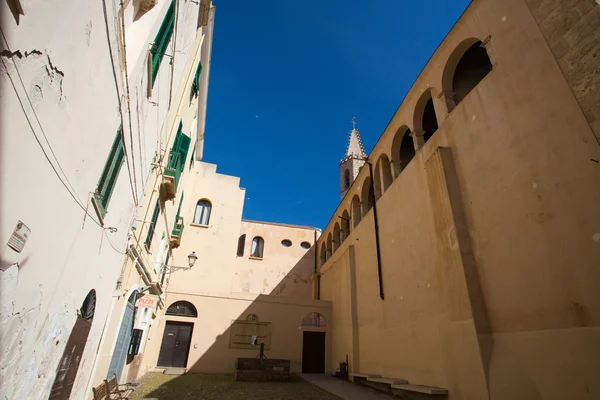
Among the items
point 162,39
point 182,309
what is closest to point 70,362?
point 162,39

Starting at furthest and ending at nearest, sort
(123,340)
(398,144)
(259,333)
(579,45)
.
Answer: (259,333), (398,144), (123,340), (579,45)

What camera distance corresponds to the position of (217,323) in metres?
15.2

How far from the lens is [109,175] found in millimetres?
4664

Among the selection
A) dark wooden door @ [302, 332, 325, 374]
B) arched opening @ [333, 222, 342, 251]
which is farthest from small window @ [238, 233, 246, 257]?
dark wooden door @ [302, 332, 325, 374]

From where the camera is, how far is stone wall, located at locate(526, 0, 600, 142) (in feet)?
16.3

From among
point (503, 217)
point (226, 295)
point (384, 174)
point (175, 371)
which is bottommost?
point (175, 371)

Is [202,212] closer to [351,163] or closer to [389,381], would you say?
[389,381]

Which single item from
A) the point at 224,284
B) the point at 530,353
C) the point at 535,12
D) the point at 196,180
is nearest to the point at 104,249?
the point at 530,353

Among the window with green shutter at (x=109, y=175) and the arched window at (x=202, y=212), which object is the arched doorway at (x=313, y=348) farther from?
the window with green shutter at (x=109, y=175)

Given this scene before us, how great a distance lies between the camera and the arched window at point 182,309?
49.1 ft

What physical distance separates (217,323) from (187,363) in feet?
6.69

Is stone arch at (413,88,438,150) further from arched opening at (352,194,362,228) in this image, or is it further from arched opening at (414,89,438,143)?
arched opening at (352,194,362,228)

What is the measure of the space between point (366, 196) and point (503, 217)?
28.1 ft

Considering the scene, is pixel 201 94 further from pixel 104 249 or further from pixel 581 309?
pixel 581 309
